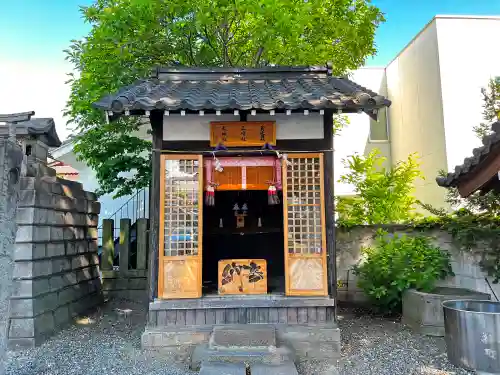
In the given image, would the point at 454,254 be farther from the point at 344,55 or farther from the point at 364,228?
the point at 344,55

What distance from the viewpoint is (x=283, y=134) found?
22.9 ft

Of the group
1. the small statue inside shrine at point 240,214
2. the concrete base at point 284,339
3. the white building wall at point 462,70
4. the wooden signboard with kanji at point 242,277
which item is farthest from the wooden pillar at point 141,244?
the white building wall at point 462,70

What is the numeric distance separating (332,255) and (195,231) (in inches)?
98.6

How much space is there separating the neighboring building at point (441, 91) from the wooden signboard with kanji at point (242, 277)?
362 inches

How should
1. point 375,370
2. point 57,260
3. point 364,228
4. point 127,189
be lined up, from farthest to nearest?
point 127,189 → point 364,228 → point 57,260 → point 375,370

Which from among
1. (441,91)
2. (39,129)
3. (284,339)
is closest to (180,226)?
(284,339)

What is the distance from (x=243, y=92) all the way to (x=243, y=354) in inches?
177

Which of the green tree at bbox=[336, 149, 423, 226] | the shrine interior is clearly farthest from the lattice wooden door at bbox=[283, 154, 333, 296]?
the shrine interior

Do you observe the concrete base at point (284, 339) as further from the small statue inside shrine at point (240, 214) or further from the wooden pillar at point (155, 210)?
the small statue inside shrine at point (240, 214)

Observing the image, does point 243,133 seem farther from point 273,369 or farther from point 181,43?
point 181,43

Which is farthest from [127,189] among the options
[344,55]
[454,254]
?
[454,254]

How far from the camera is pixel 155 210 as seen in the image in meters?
6.77

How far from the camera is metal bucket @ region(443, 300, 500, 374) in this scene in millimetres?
5160

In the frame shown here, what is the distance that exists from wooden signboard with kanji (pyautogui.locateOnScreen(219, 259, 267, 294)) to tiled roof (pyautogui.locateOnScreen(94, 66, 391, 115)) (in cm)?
296
